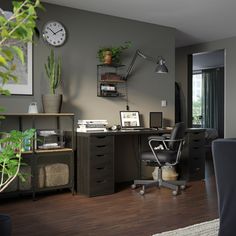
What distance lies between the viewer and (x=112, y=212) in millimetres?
3338

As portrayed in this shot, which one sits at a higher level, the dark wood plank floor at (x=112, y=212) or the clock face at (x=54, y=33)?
the clock face at (x=54, y=33)

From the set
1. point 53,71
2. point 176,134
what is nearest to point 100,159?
point 176,134

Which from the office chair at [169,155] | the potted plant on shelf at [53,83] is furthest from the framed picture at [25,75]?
the office chair at [169,155]

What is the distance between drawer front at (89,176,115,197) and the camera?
398cm

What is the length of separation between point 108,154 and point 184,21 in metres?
2.48

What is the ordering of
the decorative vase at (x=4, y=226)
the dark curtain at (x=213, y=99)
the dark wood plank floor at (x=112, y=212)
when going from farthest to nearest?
1. the dark curtain at (x=213, y=99)
2. the dark wood plank floor at (x=112, y=212)
3. the decorative vase at (x=4, y=226)

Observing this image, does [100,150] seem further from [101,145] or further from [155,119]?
[155,119]

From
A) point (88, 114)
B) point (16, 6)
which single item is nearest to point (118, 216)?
point (88, 114)

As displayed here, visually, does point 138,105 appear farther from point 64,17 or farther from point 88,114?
point 64,17

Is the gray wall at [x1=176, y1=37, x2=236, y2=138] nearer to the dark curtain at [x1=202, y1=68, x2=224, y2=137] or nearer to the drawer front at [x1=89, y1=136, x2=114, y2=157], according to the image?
the drawer front at [x1=89, y1=136, x2=114, y2=157]

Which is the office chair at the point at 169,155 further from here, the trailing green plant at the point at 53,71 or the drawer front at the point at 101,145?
the trailing green plant at the point at 53,71

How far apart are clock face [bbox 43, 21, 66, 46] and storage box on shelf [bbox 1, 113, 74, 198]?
963mm

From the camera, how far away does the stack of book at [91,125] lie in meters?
4.19

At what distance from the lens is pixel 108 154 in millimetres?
4102
